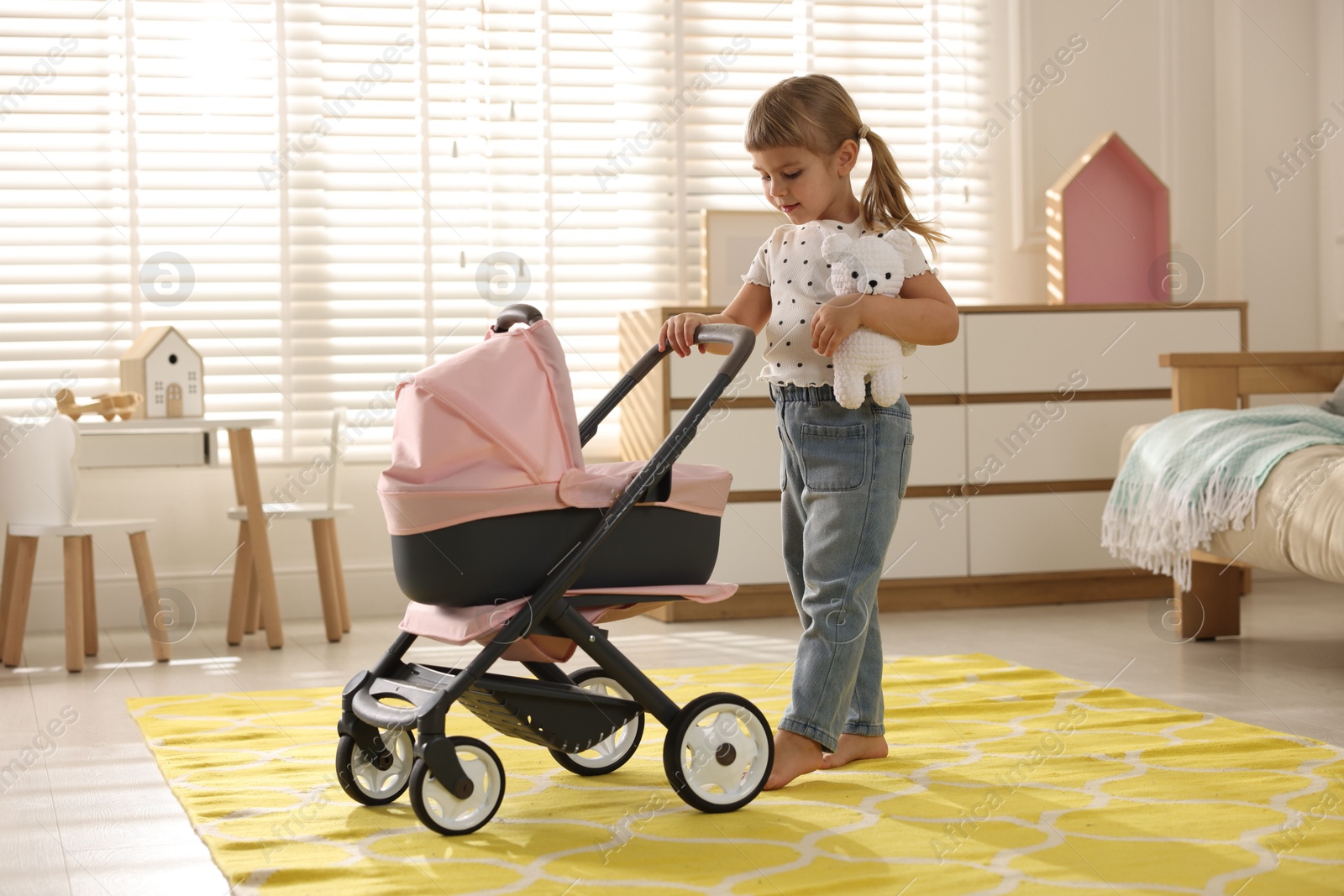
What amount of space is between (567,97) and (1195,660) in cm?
271

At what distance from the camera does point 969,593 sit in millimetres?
4281

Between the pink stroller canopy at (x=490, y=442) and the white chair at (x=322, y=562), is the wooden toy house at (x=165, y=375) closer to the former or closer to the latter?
the white chair at (x=322, y=562)

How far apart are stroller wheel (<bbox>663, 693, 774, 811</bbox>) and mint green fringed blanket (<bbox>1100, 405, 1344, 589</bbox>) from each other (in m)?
1.65

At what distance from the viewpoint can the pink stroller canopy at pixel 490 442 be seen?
70.1 inches

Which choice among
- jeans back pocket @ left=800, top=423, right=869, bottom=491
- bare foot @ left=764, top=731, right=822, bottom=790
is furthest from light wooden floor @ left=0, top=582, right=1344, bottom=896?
jeans back pocket @ left=800, top=423, right=869, bottom=491

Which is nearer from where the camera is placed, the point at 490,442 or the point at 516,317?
the point at 490,442

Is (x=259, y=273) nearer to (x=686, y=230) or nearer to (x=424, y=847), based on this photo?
(x=686, y=230)

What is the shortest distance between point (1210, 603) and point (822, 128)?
208cm

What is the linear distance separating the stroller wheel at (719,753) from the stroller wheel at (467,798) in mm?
243

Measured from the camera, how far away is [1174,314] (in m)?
4.32

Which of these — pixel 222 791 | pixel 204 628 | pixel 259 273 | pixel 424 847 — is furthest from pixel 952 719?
pixel 259 273

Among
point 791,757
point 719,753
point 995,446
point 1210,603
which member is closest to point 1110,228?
point 995,446

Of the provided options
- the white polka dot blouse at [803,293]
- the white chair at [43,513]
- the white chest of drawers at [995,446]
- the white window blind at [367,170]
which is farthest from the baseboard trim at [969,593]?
the white polka dot blouse at [803,293]

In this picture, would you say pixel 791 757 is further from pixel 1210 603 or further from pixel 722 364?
pixel 1210 603
